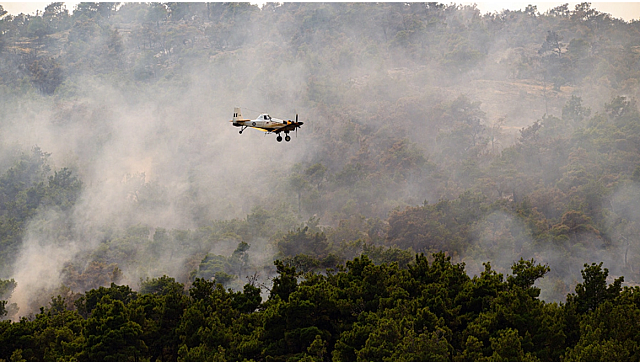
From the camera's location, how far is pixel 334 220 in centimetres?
13838

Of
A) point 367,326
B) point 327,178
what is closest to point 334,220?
point 327,178

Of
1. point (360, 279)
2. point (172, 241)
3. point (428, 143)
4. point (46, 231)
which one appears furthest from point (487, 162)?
point (360, 279)

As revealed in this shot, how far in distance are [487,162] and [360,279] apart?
9803cm

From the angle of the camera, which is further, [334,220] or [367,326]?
[334,220]

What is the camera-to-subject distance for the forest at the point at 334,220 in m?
48.9

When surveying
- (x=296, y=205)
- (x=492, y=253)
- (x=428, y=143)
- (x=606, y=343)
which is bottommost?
(x=606, y=343)

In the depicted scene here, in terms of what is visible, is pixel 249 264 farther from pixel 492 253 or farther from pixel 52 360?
pixel 52 360

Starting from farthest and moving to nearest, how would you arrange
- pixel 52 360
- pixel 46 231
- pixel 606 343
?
pixel 46 231, pixel 52 360, pixel 606 343

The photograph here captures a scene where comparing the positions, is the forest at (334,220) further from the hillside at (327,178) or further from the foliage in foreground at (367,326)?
the hillside at (327,178)

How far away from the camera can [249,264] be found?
117m

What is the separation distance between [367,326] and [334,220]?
92669 millimetres

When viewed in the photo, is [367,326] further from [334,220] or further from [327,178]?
[327,178]

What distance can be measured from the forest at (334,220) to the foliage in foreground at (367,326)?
0.14 m

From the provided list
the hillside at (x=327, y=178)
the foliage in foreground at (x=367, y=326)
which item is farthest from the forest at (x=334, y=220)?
the hillside at (x=327, y=178)
